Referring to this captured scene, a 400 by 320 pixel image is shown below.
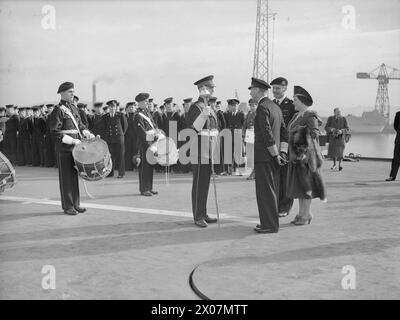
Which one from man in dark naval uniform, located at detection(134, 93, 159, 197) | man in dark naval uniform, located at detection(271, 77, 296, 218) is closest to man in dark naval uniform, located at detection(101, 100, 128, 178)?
man in dark naval uniform, located at detection(134, 93, 159, 197)

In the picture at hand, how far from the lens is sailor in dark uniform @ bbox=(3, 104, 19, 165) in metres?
16.9

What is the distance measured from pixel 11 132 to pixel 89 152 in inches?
407

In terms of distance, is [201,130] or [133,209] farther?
[133,209]

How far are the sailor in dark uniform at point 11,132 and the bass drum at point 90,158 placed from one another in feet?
32.8

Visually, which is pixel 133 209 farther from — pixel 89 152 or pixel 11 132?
pixel 11 132

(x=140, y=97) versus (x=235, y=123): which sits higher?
(x=140, y=97)

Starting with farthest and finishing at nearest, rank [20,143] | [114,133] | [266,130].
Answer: [20,143] < [114,133] < [266,130]

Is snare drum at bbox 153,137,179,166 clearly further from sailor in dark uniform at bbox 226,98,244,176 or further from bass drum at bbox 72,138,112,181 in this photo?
sailor in dark uniform at bbox 226,98,244,176

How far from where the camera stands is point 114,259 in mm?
5371

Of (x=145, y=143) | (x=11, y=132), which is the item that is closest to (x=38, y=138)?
(x=11, y=132)

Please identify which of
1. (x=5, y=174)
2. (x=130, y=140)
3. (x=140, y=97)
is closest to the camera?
(x=5, y=174)

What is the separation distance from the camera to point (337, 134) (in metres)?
14.4

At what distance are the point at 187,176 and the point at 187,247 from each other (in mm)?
7413

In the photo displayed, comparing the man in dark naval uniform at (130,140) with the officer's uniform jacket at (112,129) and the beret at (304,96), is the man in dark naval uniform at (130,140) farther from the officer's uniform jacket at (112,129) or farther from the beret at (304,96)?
the beret at (304,96)
